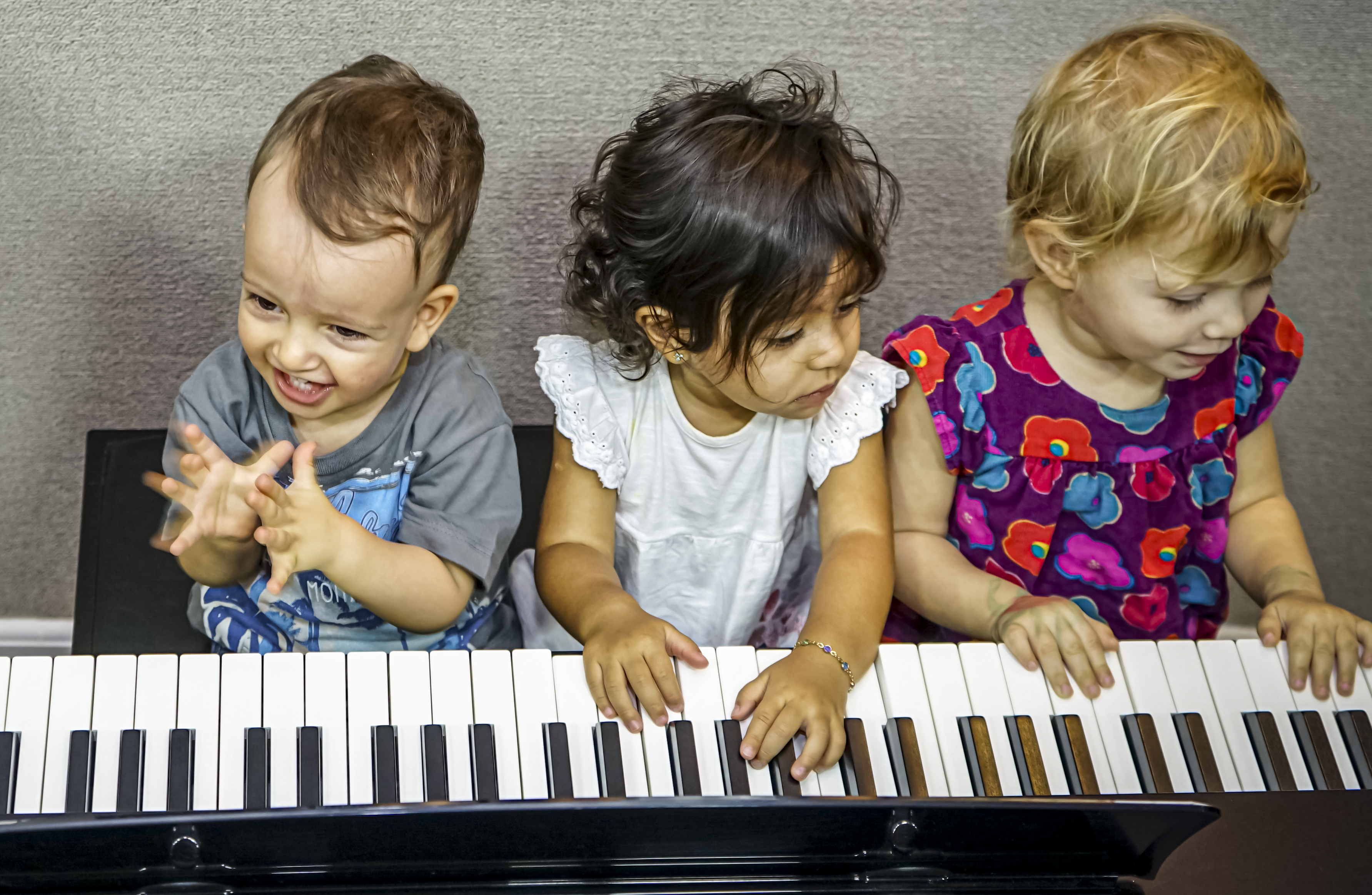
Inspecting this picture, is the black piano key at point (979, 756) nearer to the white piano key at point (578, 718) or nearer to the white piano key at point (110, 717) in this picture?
the white piano key at point (578, 718)

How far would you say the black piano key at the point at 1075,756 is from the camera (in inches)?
37.6

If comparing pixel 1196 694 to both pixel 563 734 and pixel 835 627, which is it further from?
pixel 563 734

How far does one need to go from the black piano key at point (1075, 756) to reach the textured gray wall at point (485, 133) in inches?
26.6

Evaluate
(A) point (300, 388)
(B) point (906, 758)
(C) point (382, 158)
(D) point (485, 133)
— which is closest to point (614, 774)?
(B) point (906, 758)

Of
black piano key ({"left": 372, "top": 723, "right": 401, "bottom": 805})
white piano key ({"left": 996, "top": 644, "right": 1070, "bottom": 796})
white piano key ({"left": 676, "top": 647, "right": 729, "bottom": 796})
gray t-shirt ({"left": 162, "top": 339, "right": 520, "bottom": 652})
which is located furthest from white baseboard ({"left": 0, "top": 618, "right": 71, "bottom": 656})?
white piano key ({"left": 996, "top": 644, "right": 1070, "bottom": 796})

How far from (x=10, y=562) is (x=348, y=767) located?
0.98m

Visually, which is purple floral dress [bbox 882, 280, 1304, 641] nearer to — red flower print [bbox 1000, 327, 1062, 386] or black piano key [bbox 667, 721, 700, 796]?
red flower print [bbox 1000, 327, 1062, 386]

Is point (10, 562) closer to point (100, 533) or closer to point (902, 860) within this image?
point (100, 533)

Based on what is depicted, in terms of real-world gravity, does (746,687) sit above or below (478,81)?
below

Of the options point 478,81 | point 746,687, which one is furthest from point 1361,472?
point 478,81

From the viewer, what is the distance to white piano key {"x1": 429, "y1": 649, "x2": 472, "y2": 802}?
35.4 inches

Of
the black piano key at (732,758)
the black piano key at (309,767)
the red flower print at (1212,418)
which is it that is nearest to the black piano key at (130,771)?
the black piano key at (309,767)

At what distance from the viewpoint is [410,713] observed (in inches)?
36.8

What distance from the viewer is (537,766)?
915mm
